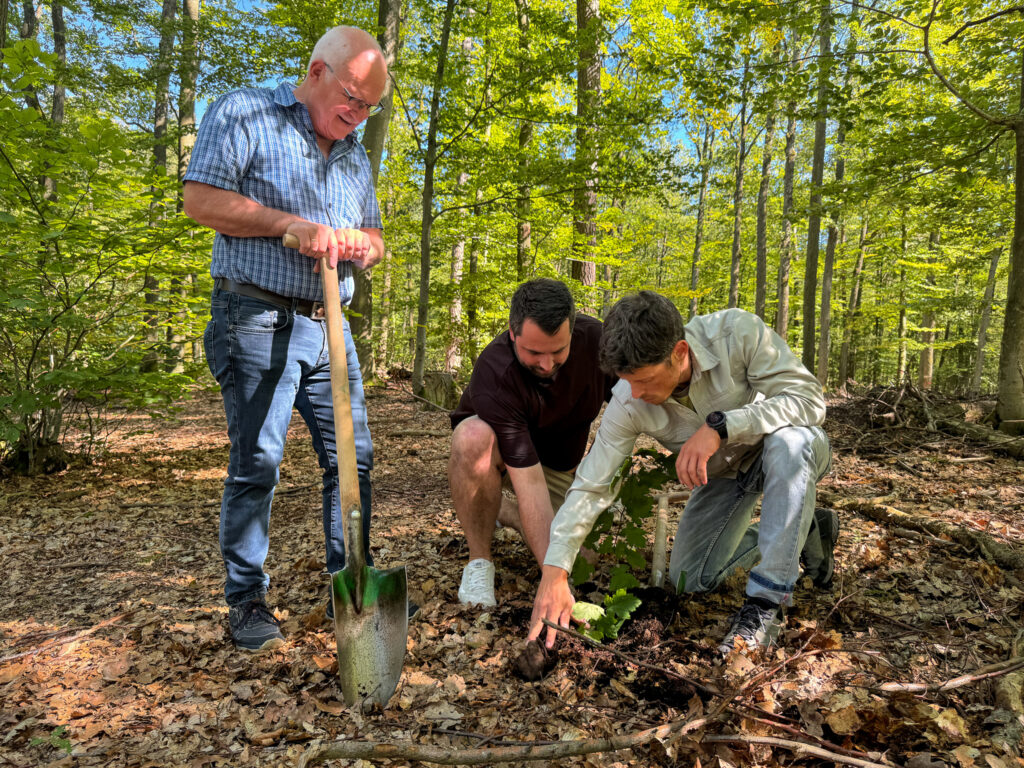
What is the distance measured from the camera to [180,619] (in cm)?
236

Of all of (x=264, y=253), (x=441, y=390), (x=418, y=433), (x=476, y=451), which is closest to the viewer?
(x=264, y=253)

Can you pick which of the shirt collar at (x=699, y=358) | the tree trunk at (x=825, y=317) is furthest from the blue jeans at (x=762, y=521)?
the tree trunk at (x=825, y=317)

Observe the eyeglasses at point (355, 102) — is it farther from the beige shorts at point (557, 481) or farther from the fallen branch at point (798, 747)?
the fallen branch at point (798, 747)

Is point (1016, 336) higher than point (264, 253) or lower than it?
lower

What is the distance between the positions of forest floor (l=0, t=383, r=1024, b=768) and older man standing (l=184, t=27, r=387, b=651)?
14.4 inches

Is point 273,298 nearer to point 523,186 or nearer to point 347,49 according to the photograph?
point 347,49

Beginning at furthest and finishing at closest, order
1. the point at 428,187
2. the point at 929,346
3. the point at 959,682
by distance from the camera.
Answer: the point at 929,346 < the point at 428,187 < the point at 959,682

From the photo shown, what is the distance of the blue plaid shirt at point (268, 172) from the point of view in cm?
196

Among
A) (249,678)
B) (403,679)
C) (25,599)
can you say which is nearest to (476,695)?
(403,679)

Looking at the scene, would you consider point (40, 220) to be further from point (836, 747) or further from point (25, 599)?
point (836, 747)

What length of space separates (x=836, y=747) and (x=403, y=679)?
136 cm

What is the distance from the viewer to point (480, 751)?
1456 mm

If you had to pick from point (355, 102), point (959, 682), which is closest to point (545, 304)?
point (355, 102)

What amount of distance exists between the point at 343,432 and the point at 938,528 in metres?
3.16
